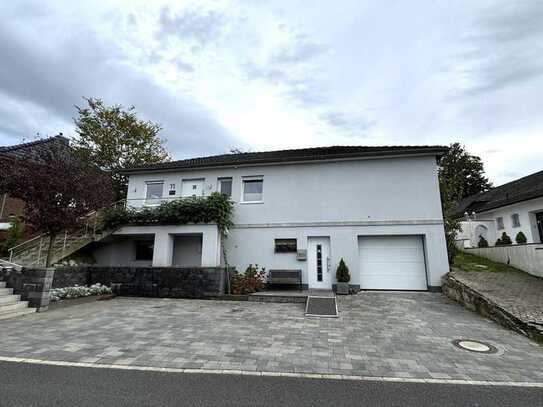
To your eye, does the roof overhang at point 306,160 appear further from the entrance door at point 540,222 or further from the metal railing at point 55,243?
the entrance door at point 540,222

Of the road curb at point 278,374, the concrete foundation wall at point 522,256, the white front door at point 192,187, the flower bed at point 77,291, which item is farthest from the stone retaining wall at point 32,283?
the concrete foundation wall at point 522,256

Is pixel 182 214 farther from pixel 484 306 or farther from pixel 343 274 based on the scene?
pixel 484 306

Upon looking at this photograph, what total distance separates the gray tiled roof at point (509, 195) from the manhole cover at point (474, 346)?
46.3 feet

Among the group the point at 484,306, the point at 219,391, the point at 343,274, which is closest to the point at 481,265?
the point at 484,306

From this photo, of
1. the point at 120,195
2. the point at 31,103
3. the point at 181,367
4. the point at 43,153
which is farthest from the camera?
the point at 120,195

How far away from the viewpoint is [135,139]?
2155cm

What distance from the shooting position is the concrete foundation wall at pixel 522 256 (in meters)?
9.90

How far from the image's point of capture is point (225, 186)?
13.3 m

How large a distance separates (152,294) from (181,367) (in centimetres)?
745

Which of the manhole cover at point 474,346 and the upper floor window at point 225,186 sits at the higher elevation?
the upper floor window at point 225,186

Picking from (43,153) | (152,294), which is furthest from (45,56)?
→ (152,294)

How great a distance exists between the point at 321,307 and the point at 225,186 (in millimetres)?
7525

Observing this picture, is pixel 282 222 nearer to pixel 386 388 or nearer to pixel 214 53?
pixel 214 53

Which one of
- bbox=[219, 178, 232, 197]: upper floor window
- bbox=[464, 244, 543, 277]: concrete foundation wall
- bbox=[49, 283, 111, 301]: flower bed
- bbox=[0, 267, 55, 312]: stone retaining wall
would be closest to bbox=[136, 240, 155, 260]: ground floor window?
bbox=[49, 283, 111, 301]: flower bed
